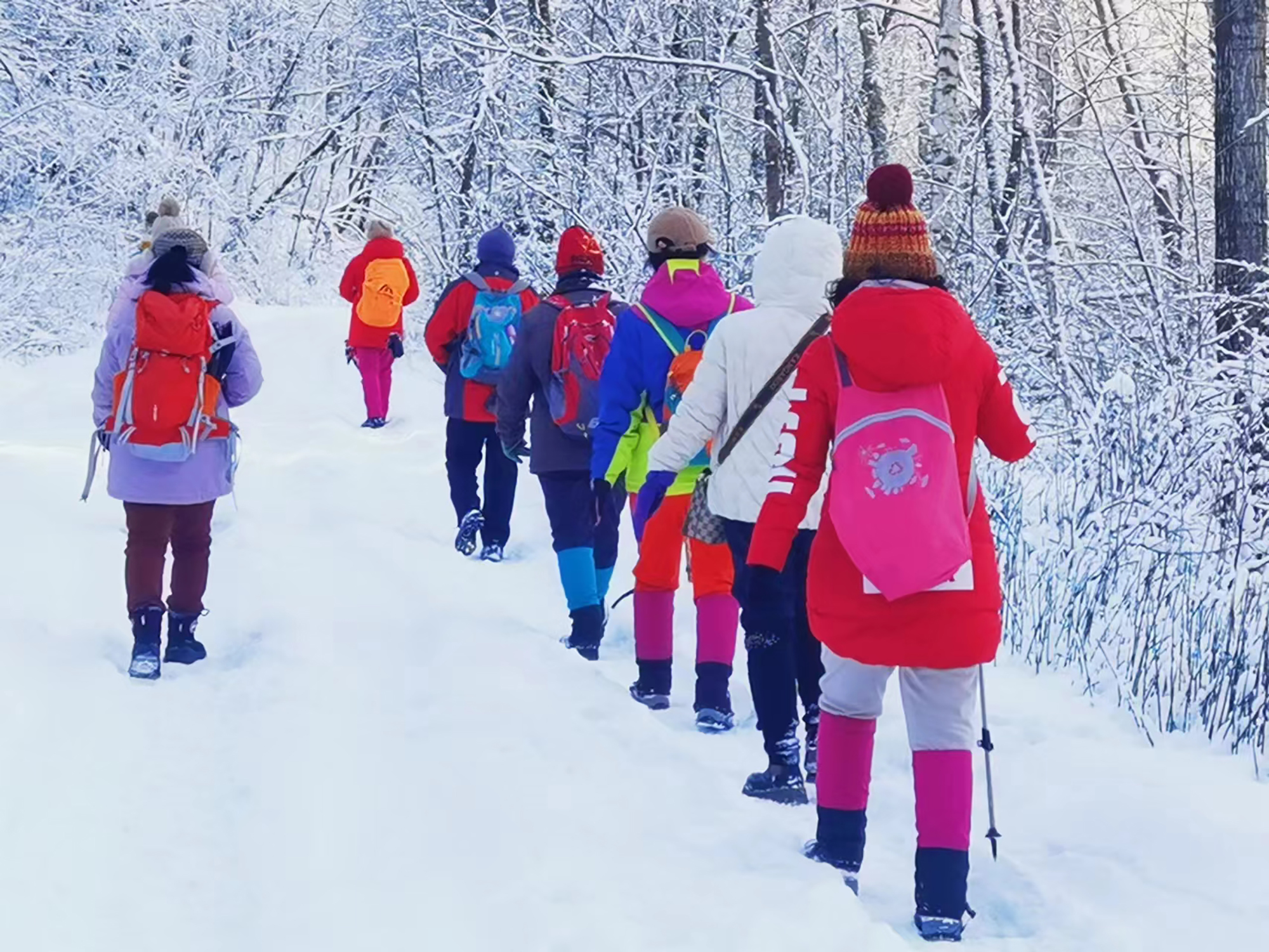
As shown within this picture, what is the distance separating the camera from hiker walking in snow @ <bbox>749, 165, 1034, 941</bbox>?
12.8 ft

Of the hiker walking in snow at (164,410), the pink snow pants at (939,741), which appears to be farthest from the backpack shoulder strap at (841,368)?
the hiker walking in snow at (164,410)

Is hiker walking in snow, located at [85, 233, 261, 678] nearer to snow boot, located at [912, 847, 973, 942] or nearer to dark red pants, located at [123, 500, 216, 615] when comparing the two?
dark red pants, located at [123, 500, 216, 615]

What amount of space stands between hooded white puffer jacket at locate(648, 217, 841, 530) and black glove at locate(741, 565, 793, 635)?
30cm

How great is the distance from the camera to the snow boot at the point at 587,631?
7305 millimetres

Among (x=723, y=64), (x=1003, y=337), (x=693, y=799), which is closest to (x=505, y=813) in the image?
(x=693, y=799)

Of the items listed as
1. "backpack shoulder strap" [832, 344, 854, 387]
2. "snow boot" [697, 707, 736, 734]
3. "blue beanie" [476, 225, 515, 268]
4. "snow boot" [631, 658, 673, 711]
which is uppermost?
"blue beanie" [476, 225, 515, 268]

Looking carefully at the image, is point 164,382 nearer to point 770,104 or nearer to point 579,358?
point 579,358

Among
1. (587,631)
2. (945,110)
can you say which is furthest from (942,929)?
(945,110)

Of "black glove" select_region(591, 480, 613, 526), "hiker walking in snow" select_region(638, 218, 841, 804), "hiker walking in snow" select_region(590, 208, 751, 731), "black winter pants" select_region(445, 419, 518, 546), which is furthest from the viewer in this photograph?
"black winter pants" select_region(445, 419, 518, 546)

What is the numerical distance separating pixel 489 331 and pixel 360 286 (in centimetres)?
535

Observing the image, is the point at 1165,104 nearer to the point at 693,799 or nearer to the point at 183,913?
the point at 693,799

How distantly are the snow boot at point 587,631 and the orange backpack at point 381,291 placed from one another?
24.1ft

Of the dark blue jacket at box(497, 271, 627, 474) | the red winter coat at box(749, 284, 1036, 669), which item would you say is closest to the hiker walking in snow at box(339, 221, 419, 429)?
the dark blue jacket at box(497, 271, 627, 474)

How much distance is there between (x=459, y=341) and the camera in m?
9.40
